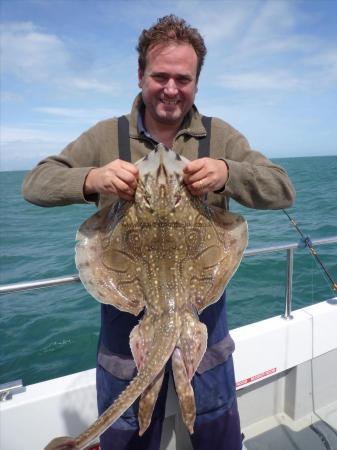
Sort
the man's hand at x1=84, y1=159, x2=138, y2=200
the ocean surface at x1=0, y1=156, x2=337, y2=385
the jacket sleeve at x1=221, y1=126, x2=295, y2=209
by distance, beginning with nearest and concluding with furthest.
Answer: the man's hand at x1=84, y1=159, x2=138, y2=200 < the jacket sleeve at x1=221, y1=126, x2=295, y2=209 < the ocean surface at x1=0, y1=156, x2=337, y2=385

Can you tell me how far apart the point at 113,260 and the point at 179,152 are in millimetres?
939

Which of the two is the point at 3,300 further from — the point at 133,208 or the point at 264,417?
the point at 133,208

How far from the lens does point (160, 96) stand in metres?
2.65

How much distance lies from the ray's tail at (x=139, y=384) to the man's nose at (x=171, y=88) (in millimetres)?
1525

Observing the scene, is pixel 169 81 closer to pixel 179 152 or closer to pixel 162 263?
pixel 179 152

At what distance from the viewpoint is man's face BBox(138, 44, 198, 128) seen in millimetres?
2557

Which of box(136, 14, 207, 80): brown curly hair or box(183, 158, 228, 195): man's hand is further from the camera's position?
box(136, 14, 207, 80): brown curly hair

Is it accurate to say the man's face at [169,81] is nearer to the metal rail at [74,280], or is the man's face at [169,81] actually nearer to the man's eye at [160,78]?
the man's eye at [160,78]

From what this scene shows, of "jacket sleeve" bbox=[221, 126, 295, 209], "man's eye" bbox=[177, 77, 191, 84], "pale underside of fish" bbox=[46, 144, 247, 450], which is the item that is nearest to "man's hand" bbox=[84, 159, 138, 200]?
"pale underside of fish" bbox=[46, 144, 247, 450]

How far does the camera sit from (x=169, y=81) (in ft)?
8.47

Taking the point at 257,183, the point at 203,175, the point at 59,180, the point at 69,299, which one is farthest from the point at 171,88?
the point at 69,299

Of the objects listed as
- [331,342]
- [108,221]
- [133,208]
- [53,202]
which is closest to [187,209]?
[133,208]

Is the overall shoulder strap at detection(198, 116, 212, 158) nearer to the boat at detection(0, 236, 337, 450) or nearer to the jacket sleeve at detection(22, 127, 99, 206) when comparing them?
the jacket sleeve at detection(22, 127, 99, 206)

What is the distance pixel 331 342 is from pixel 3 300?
8833 mm
